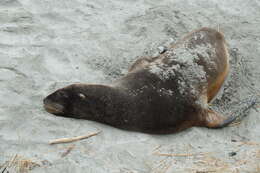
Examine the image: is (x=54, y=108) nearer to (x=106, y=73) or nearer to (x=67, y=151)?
(x=67, y=151)

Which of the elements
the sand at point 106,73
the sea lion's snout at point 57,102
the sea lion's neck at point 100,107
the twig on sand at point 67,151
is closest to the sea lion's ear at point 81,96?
the sea lion's neck at point 100,107

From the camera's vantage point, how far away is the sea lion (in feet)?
13.0

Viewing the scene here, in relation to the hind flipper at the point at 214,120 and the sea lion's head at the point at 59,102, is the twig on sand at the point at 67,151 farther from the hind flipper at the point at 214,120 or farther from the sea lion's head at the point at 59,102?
the hind flipper at the point at 214,120

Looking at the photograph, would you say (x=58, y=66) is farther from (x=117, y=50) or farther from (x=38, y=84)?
(x=117, y=50)

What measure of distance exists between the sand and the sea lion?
120 millimetres

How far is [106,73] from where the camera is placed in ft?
16.2

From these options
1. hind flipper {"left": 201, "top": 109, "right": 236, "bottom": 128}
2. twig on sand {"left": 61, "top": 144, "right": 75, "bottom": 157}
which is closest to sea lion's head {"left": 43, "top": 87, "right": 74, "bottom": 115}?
twig on sand {"left": 61, "top": 144, "right": 75, "bottom": 157}

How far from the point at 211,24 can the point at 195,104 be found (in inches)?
86.2

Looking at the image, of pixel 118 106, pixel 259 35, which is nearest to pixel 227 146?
pixel 118 106

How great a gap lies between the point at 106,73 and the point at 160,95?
95cm

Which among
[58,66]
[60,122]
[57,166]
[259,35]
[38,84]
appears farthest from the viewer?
[259,35]

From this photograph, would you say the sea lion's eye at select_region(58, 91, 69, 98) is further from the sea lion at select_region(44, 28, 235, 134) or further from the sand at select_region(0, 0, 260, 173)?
the sand at select_region(0, 0, 260, 173)

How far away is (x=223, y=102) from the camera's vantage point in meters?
4.90

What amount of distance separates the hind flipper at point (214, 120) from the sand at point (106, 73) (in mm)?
67
